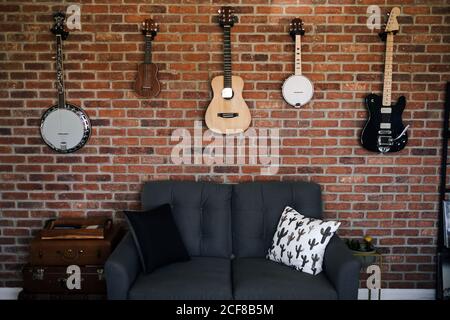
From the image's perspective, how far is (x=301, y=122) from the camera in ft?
10.1

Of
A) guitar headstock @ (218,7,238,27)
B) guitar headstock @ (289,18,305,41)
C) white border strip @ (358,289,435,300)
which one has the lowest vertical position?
white border strip @ (358,289,435,300)

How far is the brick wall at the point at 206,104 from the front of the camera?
118 inches

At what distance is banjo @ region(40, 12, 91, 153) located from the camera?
3.02 metres

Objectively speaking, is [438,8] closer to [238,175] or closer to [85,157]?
[238,175]

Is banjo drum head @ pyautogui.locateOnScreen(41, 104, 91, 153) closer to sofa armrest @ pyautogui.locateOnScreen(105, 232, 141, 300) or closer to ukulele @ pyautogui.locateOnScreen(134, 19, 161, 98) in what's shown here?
ukulele @ pyautogui.locateOnScreen(134, 19, 161, 98)

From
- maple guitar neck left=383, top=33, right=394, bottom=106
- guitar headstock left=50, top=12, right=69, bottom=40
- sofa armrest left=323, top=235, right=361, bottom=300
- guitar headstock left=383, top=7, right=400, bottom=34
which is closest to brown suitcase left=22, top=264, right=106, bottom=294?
sofa armrest left=323, top=235, right=361, bottom=300

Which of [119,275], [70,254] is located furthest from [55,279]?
[119,275]

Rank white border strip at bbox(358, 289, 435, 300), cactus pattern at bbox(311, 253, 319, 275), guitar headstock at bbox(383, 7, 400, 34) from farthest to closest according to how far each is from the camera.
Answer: white border strip at bbox(358, 289, 435, 300) → guitar headstock at bbox(383, 7, 400, 34) → cactus pattern at bbox(311, 253, 319, 275)

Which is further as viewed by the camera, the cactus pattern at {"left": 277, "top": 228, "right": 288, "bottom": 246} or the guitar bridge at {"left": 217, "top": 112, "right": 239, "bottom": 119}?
the guitar bridge at {"left": 217, "top": 112, "right": 239, "bottom": 119}

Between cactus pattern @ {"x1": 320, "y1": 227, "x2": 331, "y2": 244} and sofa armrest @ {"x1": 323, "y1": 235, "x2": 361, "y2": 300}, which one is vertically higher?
cactus pattern @ {"x1": 320, "y1": 227, "x2": 331, "y2": 244}

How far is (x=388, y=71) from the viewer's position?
2969 millimetres
